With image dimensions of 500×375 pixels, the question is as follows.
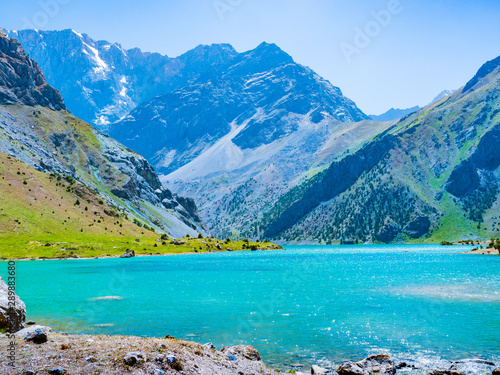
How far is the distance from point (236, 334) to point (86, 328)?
14.6 meters

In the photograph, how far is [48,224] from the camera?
164 meters

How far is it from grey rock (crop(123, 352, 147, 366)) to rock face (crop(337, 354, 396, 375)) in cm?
1408

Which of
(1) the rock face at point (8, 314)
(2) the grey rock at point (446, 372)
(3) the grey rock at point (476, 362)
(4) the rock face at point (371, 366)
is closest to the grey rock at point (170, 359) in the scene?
(4) the rock face at point (371, 366)

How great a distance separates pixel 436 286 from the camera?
241 feet

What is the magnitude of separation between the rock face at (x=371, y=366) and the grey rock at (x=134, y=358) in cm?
1408

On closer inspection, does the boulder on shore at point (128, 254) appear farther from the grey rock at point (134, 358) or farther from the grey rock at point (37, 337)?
the grey rock at point (134, 358)

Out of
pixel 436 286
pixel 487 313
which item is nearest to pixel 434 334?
pixel 487 313

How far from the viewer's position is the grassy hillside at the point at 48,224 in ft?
476

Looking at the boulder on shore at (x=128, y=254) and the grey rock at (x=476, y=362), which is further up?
the grey rock at (x=476, y=362)

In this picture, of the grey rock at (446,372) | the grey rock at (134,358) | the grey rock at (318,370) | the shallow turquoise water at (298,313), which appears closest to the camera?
the grey rock at (134,358)

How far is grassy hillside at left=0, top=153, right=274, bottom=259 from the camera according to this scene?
476ft

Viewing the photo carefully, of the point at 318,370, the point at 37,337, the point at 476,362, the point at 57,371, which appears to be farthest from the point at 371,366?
the point at 37,337

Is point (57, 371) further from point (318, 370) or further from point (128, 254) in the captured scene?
point (128, 254)

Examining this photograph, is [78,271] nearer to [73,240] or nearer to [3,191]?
[73,240]
